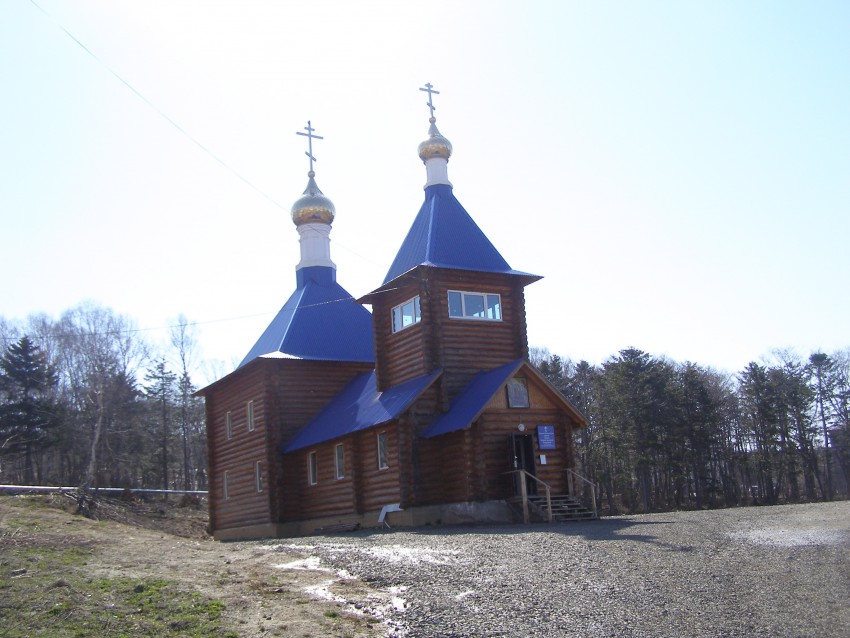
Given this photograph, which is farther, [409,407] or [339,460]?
[339,460]

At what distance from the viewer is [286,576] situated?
Answer: 37.1 feet

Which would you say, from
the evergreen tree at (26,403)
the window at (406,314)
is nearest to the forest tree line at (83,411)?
the evergreen tree at (26,403)

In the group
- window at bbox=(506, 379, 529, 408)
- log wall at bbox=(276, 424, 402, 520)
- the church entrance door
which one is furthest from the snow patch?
log wall at bbox=(276, 424, 402, 520)

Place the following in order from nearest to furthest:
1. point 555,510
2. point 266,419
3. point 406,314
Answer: point 555,510 → point 406,314 → point 266,419

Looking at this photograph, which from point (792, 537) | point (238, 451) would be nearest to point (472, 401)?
point (792, 537)

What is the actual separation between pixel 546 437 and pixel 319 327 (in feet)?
35.0

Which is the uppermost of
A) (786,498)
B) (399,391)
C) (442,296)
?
(442,296)

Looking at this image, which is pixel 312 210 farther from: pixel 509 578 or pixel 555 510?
pixel 509 578

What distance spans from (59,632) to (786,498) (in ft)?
160

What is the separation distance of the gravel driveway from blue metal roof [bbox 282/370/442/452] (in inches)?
265

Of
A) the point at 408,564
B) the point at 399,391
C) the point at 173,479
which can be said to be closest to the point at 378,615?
the point at 408,564

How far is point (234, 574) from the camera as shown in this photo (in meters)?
11.2

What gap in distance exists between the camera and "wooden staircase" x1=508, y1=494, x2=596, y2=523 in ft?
68.9

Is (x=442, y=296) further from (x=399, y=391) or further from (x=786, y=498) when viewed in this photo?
(x=786, y=498)
